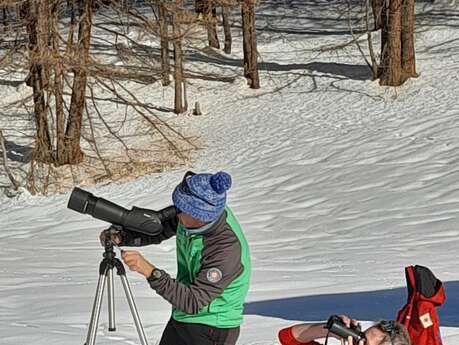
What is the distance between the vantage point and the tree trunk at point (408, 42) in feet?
73.0

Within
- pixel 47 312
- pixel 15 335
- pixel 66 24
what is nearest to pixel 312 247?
pixel 47 312

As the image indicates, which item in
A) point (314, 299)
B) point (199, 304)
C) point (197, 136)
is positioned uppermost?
point (199, 304)

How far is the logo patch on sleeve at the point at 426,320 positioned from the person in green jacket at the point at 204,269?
85cm

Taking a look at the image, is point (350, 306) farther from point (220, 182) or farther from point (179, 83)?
point (179, 83)

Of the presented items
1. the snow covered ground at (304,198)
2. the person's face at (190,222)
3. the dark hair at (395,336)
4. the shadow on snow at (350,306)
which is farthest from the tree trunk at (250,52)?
the dark hair at (395,336)

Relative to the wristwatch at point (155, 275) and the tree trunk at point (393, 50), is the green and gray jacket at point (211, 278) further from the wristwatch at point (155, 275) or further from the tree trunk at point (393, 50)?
the tree trunk at point (393, 50)

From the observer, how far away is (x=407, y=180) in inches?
664

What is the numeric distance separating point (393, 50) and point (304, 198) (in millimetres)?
6564

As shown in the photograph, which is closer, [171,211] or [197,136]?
[171,211]

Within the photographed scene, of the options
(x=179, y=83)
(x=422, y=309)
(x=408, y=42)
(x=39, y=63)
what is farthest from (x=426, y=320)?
(x=179, y=83)

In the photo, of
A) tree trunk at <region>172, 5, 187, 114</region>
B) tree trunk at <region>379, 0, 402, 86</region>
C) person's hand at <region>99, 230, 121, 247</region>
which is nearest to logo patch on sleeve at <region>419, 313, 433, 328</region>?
person's hand at <region>99, 230, 121, 247</region>

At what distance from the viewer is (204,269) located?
4582 mm

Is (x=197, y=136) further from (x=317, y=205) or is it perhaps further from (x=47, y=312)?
(x=47, y=312)

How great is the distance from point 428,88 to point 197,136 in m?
4.84
